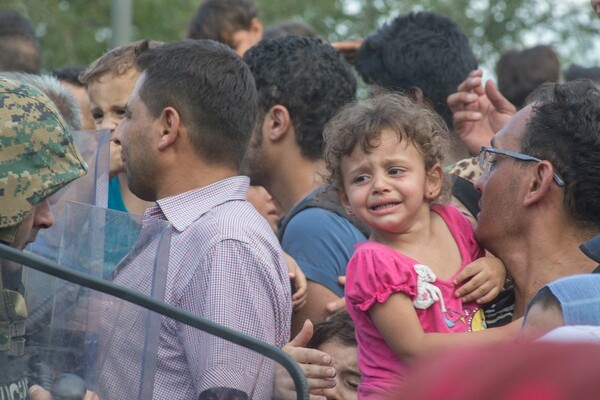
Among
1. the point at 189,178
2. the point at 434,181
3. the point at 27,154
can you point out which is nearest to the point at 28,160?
the point at 27,154

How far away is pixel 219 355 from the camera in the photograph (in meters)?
2.26

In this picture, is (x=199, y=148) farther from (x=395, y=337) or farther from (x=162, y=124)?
(x=395, y=337)

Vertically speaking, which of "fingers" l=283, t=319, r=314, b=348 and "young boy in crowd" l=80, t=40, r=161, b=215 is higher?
"young boy in crowd" l=80, t=40, r=161, b=215

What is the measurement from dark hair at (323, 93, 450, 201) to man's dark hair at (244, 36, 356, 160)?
3.49 ft

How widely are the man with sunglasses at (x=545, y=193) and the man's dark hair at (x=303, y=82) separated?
1.33 metres

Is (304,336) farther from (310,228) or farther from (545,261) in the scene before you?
(310,228)

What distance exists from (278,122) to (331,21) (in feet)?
36.4

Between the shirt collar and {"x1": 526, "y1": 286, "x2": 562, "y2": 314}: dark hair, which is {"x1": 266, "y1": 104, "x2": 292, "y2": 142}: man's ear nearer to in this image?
the shirt collar

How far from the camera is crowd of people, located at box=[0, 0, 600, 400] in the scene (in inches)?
99.6

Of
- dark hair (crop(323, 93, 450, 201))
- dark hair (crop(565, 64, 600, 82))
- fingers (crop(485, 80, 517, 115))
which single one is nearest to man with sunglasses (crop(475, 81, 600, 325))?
dark hair (crop(323, 93, 450, 201))

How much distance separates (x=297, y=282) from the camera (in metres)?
4.06

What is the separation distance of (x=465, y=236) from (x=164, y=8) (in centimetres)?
1168

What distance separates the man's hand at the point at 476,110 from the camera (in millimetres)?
4844

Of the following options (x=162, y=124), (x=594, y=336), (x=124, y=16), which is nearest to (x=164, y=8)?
(x=124, y=16)
